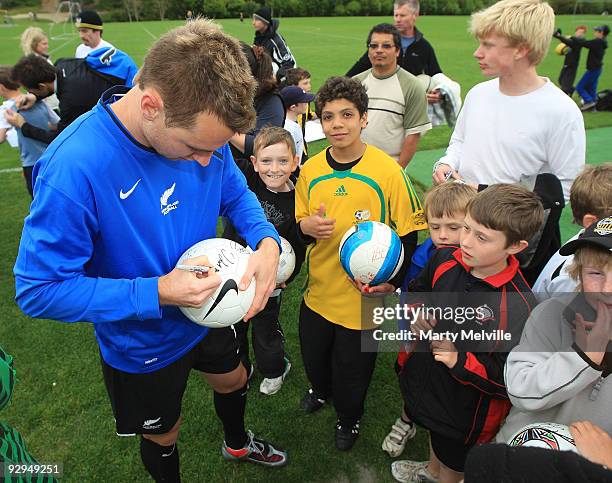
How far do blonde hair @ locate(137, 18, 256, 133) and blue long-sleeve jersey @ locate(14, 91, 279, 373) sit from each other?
0.95 feet

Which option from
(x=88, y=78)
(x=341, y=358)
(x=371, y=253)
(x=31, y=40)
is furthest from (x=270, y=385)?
(x=31, y=40)

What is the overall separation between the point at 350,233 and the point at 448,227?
61cm

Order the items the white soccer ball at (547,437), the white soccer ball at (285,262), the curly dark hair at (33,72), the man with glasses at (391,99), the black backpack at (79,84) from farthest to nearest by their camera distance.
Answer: the curly dark hair at (33,72)
the black backpack at (79,84)
the man with glasses at (391,99)
the white soccer ball at (285,262)
the white soccer ball at (547,437)

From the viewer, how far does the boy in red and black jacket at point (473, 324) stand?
6.94 ft

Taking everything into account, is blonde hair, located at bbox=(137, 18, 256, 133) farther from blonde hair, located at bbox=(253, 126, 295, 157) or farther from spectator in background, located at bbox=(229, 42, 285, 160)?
spectator in background, located at bbox=(229, 42, 285, 160)

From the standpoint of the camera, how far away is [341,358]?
2.88m

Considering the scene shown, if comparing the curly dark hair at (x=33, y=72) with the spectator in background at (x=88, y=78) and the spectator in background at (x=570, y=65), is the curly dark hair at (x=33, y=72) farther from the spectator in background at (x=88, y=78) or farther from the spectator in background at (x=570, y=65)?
the spectator in background at (x=570, y=65)

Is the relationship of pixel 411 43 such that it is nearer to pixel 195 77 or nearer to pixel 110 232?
pixel 195 77

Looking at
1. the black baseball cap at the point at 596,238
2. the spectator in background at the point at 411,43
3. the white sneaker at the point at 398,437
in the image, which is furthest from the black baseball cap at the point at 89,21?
the black baseball cap at the point at 596,238

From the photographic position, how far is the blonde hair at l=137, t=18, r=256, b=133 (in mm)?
1493

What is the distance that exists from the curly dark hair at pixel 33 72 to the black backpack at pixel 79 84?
17.8 inches

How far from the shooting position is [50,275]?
1.59 metres

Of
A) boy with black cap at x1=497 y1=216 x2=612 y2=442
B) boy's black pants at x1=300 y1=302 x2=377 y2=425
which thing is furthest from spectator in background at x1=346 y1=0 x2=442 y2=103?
boy with black cap at x1=497 y1=216 x2=612 y2=442

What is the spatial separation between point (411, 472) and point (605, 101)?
41.4 feet
